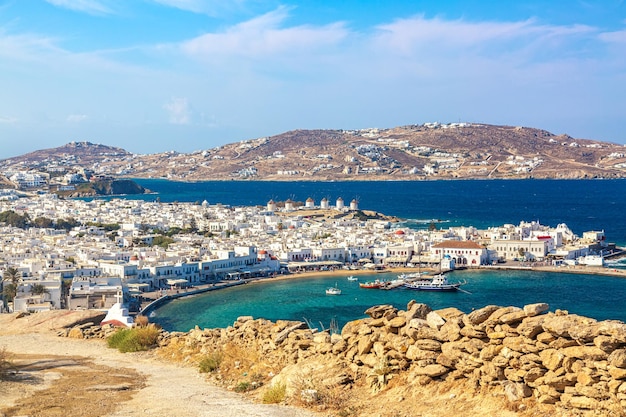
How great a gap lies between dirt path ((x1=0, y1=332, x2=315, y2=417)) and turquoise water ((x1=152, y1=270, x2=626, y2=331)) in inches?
638

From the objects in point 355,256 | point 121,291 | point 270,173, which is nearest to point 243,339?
point 121,291

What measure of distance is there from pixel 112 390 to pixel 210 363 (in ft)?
5.55

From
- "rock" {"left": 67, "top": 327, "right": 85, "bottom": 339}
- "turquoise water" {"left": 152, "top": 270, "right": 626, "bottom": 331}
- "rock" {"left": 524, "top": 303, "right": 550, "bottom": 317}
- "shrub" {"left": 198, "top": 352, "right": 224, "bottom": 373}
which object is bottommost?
"turquoise water" {"left": 152, "top": 270, "right": 626, "bottom": 331}

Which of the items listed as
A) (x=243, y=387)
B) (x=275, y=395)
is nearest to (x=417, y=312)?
(x=275, y=395)

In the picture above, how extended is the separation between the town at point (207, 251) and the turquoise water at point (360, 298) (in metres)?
3.15

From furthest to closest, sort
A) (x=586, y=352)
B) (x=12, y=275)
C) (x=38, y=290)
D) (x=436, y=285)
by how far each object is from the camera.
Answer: (x=436, y=285) → (x=12, y=275) → (x=38, y=290) → (x=586, y=352)

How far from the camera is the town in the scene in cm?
3412

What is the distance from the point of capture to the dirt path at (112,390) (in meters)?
7.82

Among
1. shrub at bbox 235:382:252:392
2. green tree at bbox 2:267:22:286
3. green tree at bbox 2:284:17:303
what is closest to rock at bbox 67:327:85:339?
shrub at bbox 235:382:252:392

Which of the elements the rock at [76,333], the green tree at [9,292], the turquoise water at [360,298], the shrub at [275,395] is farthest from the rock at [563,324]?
the green tree at [9,292]

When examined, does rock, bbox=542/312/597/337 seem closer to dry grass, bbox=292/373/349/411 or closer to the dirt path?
dry grass, bbox=292/373/349/411

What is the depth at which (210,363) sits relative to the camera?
10.5 metres

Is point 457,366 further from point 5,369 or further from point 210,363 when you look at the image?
point 5,369

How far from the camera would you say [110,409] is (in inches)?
316
